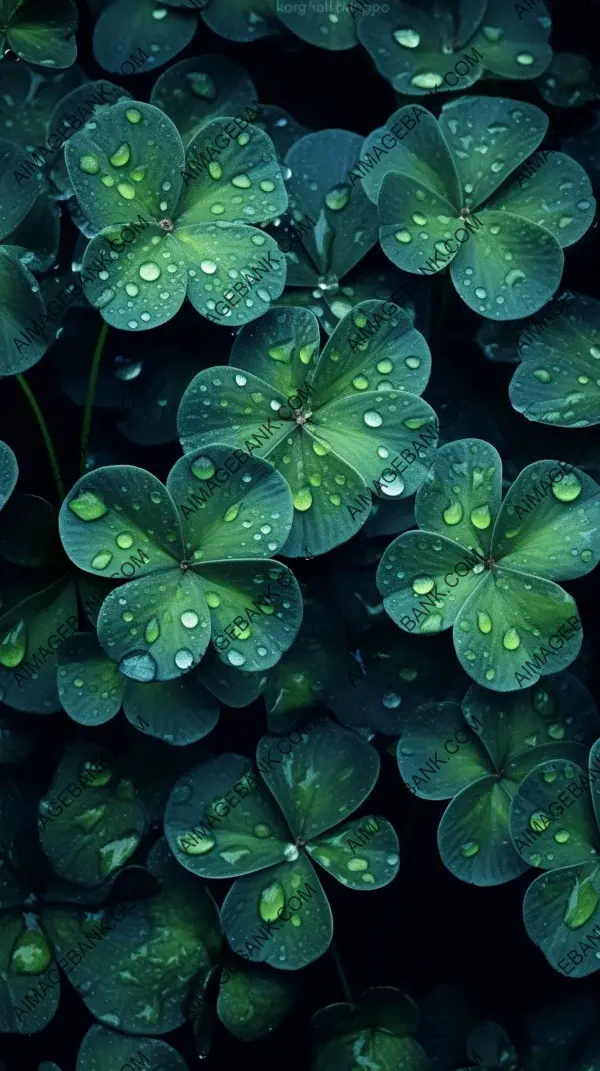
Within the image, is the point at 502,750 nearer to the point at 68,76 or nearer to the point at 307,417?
the point at 307,417

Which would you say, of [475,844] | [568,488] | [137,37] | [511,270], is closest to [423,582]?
[568,488]

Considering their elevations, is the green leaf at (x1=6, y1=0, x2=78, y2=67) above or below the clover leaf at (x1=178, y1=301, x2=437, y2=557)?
above

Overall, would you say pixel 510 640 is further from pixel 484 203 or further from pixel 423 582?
pixel 484 203

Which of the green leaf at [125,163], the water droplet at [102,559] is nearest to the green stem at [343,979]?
the water droplet at [102,559]

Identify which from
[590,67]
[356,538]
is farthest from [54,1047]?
[590,67]

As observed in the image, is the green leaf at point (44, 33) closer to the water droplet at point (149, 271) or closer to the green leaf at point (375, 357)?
the water droplet at point (149, 271)

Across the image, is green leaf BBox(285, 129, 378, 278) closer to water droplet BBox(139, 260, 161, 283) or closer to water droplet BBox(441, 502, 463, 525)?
water droplet BBox(139, 260, 161, 283)

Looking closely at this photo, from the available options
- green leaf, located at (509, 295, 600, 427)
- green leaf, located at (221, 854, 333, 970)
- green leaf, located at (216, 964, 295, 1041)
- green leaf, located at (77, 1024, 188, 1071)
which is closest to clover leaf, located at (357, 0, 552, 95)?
green leaf, located at (509, 295, 600, 427)
